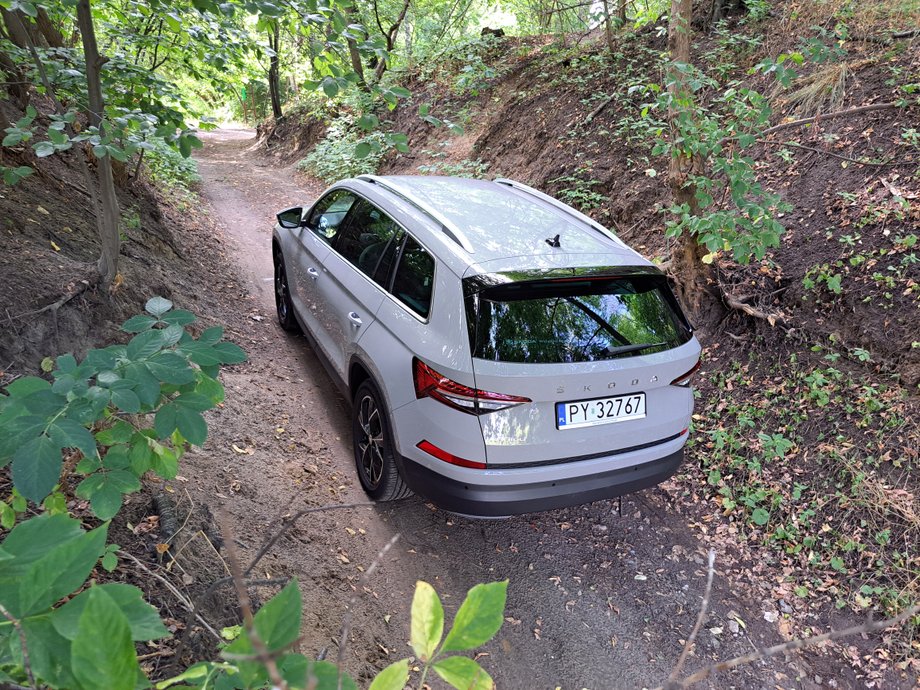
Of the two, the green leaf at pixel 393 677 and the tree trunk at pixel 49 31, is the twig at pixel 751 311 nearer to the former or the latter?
the green leaf at pixel 393 677

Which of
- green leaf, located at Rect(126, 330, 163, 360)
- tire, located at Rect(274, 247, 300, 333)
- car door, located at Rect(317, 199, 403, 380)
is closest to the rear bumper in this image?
car door, located at Rect(317, 199, 403, 380)

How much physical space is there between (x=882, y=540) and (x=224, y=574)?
380 centimetres

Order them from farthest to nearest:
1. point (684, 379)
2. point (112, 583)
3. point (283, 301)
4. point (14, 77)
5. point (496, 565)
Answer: point (283, 301)
point (14, 77)
point (496, 565)
point (684, 379)
point (112, 583)

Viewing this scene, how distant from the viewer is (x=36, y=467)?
135cm

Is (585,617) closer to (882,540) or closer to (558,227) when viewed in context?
(882,540)

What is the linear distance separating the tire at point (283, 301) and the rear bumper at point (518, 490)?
2.97m

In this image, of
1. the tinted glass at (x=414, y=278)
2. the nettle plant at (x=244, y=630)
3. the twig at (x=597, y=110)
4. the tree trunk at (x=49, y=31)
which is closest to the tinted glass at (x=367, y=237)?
the tinted glass at (x=414, y=278)

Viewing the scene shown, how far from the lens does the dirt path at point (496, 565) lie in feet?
9.50

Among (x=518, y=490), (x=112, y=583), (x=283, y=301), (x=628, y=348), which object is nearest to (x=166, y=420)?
(x=112, y=583)

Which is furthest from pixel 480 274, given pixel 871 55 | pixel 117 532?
pixel 871 55

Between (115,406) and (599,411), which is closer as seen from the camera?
(115,406)

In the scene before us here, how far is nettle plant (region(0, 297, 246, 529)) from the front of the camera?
54.3 inches

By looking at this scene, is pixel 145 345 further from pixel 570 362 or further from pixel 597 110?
pixel 597 110

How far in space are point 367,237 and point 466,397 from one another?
6.05 ft
